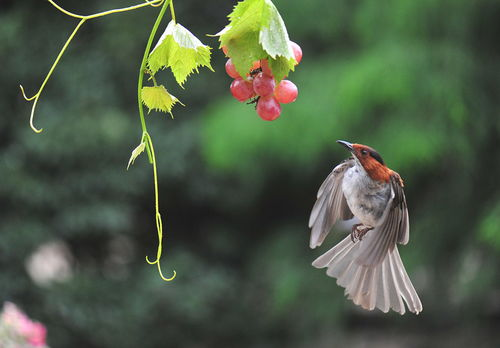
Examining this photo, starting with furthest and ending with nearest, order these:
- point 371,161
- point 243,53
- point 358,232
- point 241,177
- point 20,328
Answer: point 241,177, point 20,328, point 358,232, point 371,161, point 243,53

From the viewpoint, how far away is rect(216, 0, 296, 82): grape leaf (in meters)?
0.74

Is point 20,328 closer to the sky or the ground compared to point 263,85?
closer to the sky

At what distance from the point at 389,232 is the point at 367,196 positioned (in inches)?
2.2

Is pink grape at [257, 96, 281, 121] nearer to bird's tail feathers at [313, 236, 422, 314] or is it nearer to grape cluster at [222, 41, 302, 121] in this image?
grape cluster at [222, 41, 302, 121]

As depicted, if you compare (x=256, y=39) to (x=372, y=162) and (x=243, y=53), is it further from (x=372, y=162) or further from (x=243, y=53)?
(x=372, y=162)

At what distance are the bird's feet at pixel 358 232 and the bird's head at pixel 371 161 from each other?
11cm

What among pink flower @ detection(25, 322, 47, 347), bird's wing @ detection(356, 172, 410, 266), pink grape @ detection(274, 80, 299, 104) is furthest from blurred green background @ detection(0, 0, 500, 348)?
pink grape @ detection(274, 80, 299, 104)

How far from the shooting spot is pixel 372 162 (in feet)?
3.13

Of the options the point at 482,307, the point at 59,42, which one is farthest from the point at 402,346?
the point at 59,42

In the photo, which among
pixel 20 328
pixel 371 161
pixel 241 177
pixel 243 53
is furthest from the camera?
pixel 241 177

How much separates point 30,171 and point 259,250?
1.29 m

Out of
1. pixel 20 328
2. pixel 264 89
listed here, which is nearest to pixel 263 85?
pixel 264 89

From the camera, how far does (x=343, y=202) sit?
3.67 ft

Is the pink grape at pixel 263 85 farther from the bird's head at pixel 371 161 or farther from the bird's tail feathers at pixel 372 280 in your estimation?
the bird's tail feathers at pixel 372 280
